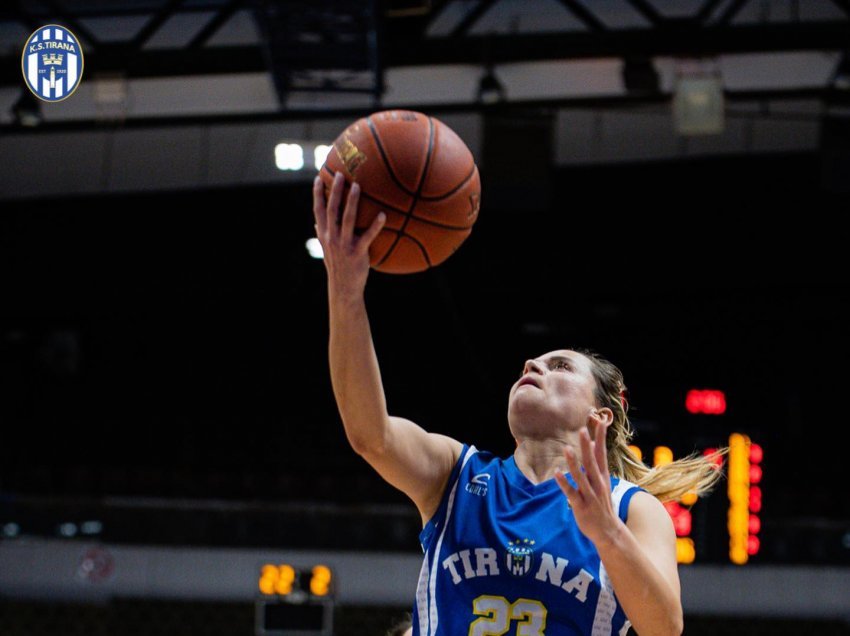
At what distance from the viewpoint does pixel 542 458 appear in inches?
98.7

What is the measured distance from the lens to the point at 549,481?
2455 millimetres

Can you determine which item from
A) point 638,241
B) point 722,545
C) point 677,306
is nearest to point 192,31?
point 638,241

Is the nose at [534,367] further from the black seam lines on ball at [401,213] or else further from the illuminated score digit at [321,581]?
the illuminated score digit at [321,581]

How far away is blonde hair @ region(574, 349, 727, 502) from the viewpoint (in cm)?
268

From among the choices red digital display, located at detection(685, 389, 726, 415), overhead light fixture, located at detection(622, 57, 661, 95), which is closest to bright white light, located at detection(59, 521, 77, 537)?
red digital display, located at detection(685, 389, 726, 415)

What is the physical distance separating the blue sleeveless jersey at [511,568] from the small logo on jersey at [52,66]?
9.58 ft

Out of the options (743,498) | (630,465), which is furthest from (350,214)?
(743,498)

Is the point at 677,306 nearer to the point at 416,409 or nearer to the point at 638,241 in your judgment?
the point at 638,241

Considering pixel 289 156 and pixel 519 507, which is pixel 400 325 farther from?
pixel 519 507

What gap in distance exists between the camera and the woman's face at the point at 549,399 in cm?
249

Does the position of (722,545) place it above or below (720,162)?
below

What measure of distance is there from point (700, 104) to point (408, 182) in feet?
19.9

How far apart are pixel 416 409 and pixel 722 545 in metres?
6.04

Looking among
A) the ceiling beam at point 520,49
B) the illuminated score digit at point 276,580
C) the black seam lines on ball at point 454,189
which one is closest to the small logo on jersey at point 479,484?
the black seam lines on ball at point 454,189
